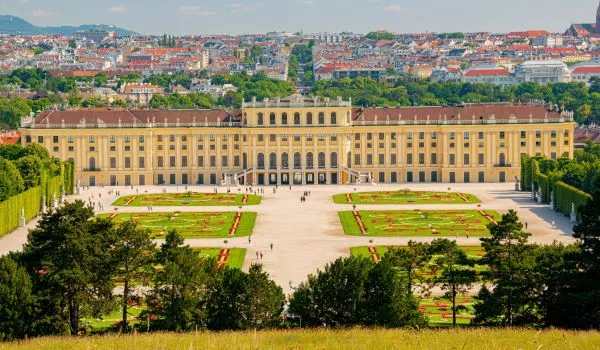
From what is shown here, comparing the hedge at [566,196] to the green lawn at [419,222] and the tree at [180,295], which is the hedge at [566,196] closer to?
the green lawn at [419,222]

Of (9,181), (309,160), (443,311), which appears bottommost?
(443,311)

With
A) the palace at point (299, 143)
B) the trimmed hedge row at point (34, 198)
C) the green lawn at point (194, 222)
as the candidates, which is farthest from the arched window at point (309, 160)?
the green lawn at point (194, 222)

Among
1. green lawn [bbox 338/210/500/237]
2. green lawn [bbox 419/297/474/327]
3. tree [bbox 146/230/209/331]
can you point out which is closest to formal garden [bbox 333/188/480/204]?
green lawn [bbox 338/210/500/237]

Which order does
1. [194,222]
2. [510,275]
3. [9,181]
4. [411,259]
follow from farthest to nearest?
1. [9,181]
2. [194,222]
3. [411,259]
4. [510,275]

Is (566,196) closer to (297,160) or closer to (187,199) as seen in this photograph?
(187,199)

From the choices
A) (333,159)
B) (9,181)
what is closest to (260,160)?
(333,159)

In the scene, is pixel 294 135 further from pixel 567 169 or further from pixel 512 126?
pixel 567 169
